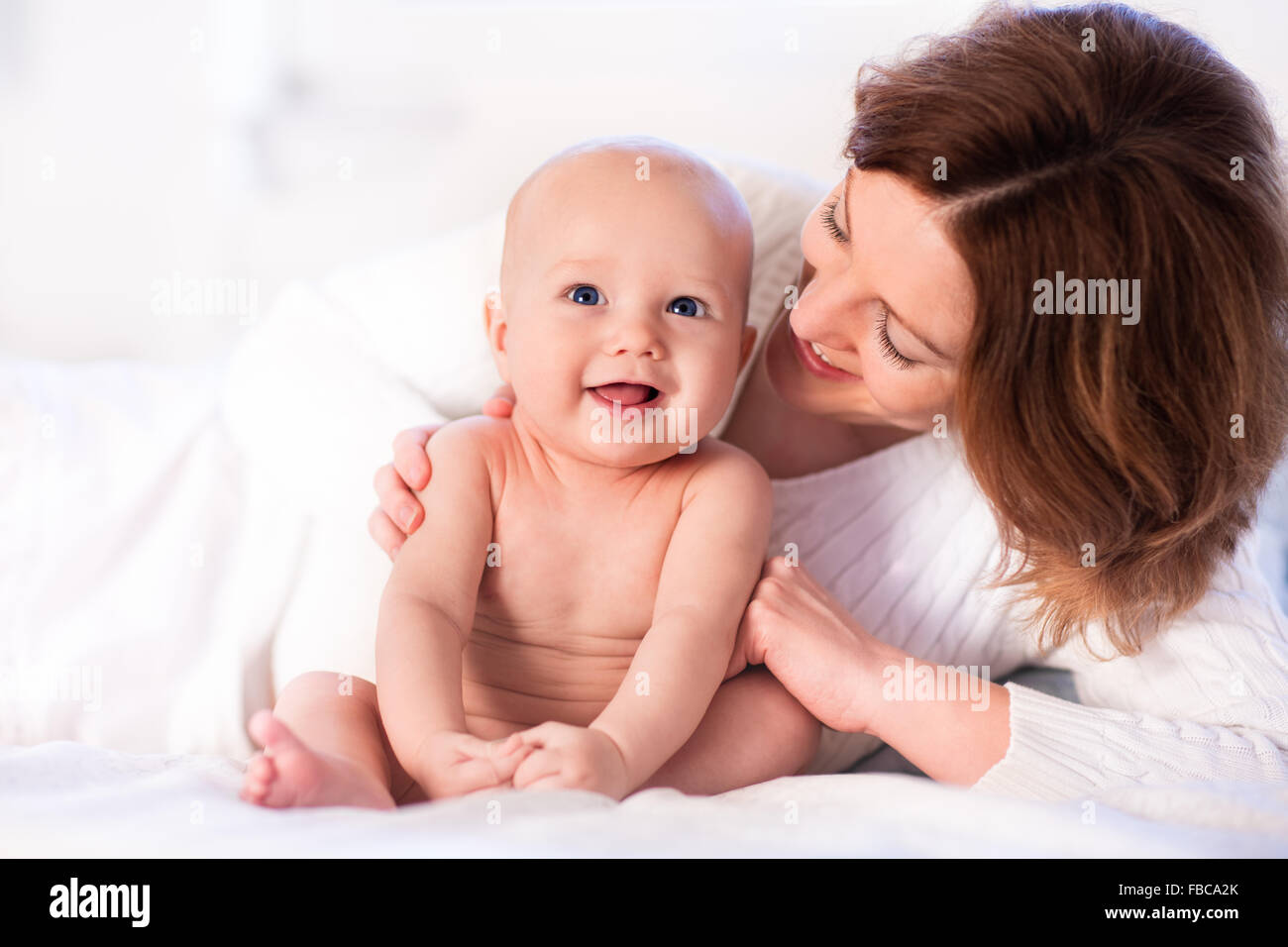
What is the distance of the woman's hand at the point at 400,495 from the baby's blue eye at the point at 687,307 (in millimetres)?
334

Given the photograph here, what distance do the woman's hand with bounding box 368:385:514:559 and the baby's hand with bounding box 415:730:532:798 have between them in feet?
0.93

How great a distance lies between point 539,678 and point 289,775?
1.14 feet

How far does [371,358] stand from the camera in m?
1.60

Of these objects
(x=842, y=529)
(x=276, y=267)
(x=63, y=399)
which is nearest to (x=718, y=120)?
(x=276, y=267)

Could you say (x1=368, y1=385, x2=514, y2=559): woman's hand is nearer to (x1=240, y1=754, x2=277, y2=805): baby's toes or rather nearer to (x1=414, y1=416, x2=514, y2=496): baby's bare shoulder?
(x1=414, y1=416, x2=514, y2=496): baby's bare shoulder

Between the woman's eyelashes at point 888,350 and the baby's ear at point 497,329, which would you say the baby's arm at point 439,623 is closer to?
the baby's ear at point 497,329

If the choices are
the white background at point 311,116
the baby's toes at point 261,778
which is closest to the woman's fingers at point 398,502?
the baby's toes at point 261,778

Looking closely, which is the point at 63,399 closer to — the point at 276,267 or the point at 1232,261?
the point at 276,267

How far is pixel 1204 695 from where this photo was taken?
1227 millimetres

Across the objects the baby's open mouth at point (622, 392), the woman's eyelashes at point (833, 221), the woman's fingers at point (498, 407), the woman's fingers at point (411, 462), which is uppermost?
the woman's eyelashes at point (833, 221)

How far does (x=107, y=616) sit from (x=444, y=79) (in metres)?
1.61

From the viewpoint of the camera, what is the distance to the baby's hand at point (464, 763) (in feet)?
3.03

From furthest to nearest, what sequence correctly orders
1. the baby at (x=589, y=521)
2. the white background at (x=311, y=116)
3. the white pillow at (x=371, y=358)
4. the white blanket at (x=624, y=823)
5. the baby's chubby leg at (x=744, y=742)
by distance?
the white background at (x=311, y=116) → the white pillow at (x=371, y=358) → the baby's chubby leg at (x=744, y=742) → the baby at (x=589, y=521) → the white blanket at (x=624, y=823)
